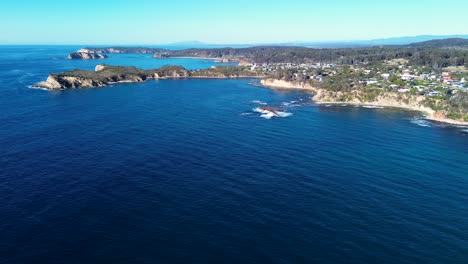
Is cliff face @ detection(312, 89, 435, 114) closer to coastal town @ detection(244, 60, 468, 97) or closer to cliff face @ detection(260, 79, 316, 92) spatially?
coastal town @ detection(244, 60, 468, 97)

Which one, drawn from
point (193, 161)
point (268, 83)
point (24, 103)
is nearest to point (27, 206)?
point (193, 161)

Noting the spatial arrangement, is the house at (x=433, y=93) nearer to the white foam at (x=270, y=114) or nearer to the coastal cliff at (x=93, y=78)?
the white foam at (x=270, y=114)

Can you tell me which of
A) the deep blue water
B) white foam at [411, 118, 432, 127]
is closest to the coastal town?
white foam at [411, 118, 432, 127]

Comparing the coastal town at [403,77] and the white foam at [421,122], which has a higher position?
the coastal town at [403,77]

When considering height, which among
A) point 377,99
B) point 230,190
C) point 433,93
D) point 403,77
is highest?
point 403,77

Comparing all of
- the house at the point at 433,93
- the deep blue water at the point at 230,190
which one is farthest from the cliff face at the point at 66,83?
the house at the point at 433,93

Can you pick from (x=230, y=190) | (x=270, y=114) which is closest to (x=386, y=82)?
(x=270, y=114)

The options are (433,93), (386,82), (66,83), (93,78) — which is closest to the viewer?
(433,93)

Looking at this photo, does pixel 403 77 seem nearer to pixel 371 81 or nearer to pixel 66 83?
pixel 371 81
